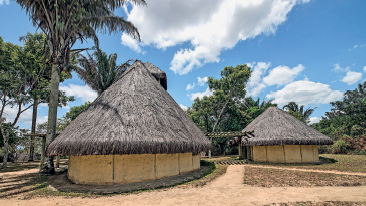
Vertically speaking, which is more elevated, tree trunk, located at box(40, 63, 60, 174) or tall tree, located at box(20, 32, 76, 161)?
tall tree, located at box(20, 32, 76, 161)

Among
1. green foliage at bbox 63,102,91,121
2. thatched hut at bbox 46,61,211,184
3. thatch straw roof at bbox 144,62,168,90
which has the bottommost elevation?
thatched hut at bbox 46,61,211,184

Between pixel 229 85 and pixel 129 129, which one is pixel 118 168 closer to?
pixel 129 129

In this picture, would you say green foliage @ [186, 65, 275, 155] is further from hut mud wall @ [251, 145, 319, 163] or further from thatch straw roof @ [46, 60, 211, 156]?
thatch straw roof @ [46, 60, 211, 156]

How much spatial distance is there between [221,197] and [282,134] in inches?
424

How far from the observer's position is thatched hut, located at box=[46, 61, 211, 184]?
23.8ft

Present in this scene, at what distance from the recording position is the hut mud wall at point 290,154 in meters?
14.3

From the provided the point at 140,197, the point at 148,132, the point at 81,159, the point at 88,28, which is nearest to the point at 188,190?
the point at 140,197

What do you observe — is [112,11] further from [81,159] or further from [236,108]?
[236,108]

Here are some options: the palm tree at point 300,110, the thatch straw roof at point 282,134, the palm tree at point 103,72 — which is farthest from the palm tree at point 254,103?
the palm tree at point 103,72

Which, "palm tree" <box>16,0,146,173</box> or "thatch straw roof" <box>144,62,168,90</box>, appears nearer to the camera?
"palm tree" <box>16,0,146,173</box>

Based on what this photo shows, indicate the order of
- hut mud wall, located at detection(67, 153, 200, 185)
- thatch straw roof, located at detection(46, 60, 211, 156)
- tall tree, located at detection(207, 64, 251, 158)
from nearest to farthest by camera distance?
1. thatch straw roof, located at detection(46, 60, 211, 156)
2. hut mud wall, located at detection(67, 153, 200, 185)
3. tall tree, located at detection(207, 64, 251, 158)

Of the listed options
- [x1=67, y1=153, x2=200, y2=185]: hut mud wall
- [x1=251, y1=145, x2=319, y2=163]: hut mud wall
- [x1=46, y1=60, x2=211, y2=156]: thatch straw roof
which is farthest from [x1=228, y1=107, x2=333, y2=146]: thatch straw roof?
[x1=67, y1=153, x2=200, y2=185]: hut mud wall

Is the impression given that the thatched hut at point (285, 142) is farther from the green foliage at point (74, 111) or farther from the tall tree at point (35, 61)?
the green foliage at point (74, 111)

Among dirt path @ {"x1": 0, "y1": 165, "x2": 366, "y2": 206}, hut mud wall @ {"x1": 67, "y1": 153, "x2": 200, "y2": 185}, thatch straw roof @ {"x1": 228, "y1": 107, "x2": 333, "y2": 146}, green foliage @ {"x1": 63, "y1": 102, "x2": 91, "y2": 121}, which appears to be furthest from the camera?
green foliage @ {"x1": 63, "y1": 102, "x2": 91, "y2": 121}
